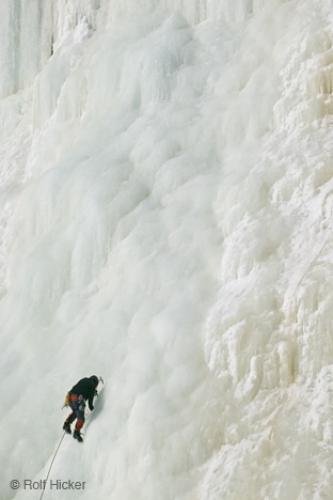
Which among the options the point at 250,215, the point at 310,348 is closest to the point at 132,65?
the point at 250,215

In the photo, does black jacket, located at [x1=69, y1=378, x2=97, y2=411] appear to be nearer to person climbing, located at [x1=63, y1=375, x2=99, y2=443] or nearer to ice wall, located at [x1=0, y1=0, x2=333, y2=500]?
person climbing, located at [x1=63, y1=375, x2=99, y2=443]

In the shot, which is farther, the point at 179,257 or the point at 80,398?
the point at 179,257

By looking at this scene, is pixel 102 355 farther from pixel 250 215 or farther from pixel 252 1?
pixel 252 1

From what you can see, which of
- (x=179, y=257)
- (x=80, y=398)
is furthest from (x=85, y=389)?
(x=179, y=257)

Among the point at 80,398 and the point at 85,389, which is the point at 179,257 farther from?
the point at 80,398

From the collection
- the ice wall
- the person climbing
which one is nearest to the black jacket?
the person climbing

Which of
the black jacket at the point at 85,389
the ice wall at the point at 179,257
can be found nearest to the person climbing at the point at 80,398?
the black jacket at the point at 85,389
